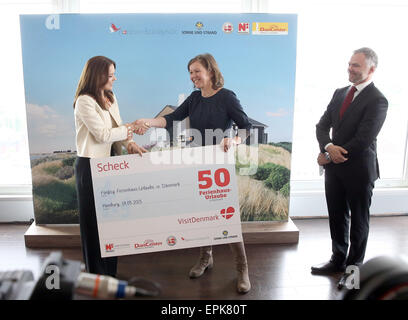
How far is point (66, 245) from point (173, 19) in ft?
7.04

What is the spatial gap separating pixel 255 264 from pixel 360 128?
1304 mm

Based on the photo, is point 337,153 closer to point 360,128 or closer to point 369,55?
point 360,128

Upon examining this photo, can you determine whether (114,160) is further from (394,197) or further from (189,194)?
(394,197)

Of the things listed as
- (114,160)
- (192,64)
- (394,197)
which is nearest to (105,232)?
(114,160)

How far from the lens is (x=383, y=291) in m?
0.61

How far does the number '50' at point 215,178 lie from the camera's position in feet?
6.63

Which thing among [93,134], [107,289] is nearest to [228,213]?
[93,134]

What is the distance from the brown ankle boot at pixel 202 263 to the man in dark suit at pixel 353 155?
0.80 meters

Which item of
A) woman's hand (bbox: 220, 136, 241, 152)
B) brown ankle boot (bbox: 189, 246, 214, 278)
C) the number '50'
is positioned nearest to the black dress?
woman's hand (bbox: 220, 136, 241, 152)

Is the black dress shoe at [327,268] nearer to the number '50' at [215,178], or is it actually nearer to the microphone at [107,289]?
the number '50' at [215,178]

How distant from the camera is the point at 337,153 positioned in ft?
7.75

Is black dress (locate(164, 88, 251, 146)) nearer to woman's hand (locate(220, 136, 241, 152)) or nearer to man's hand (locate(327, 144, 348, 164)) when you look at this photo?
woman's hand (locate(220, 136, 241, 152))

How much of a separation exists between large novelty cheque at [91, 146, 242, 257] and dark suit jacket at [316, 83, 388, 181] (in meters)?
0.87

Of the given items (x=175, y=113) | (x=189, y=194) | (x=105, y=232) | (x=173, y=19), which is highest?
(x=173, y=19)
